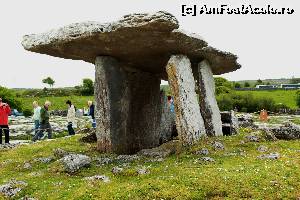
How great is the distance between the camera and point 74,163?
656 inches

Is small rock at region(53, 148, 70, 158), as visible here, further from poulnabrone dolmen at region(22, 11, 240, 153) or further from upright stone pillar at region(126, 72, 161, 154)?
upright stone pillar at region(126, 72, 161, 154)

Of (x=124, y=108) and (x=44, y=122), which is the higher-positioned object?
(x=124, y=108)

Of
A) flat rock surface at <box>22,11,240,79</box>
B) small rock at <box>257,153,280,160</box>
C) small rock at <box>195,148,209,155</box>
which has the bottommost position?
small rock at <box>257,153,280,160</box>

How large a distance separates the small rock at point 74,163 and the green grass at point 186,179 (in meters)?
0.23

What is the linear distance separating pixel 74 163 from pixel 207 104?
338 inches

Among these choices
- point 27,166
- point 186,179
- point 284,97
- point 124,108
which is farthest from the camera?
point 284,97

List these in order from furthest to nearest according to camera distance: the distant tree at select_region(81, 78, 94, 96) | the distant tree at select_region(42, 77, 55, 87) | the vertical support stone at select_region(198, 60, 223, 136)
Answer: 1. the distant tree at select_region(42, 77, 55, 87)
2. the distant tree at select_region(81, 78, 94, 96)
3. the vertical support stone at select_region(198, 60, 223, 136)

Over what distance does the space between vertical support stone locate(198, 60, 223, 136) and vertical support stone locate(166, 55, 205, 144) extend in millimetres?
2084

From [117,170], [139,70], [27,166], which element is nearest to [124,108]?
[139,70]

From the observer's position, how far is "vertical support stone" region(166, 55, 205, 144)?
63.9 ft

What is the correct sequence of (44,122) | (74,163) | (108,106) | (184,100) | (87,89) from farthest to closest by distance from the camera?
(87,89), (44,122), (108,106), (184,100), (74,163)

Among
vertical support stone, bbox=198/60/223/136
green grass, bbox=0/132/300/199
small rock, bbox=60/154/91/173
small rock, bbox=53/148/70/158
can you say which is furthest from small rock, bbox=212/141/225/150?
small rock, bbox=53/148/70/158

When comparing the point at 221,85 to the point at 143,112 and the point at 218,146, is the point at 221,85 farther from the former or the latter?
the point at 218,146

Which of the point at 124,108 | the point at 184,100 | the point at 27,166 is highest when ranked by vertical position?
the point at 184,100
